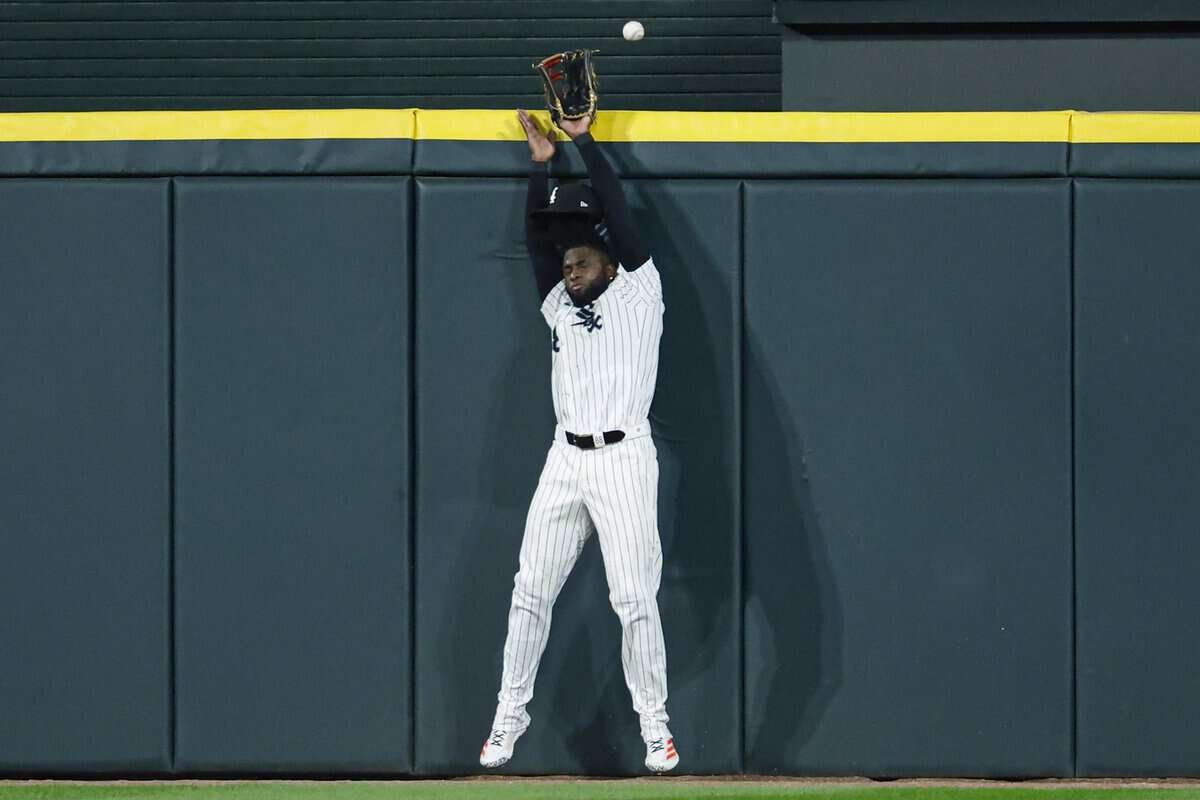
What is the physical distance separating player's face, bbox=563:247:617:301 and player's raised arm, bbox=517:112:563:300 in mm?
126

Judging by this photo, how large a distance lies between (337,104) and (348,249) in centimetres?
325

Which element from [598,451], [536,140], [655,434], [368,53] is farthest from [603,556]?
[368,53]

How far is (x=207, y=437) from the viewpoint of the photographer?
525 centimetres

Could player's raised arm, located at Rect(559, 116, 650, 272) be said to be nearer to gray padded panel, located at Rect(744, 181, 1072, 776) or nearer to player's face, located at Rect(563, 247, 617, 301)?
player's face, located at Rect(563, 247, 617, 301)

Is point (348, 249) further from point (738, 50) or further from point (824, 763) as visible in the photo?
point (738, 50)

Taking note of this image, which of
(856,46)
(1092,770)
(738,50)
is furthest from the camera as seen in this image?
(738,50)

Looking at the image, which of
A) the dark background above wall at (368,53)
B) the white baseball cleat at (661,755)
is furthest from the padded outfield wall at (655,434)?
the dark background above wall at (368,53)

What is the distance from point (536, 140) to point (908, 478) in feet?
5.63

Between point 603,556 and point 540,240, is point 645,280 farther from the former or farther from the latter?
point 603,556

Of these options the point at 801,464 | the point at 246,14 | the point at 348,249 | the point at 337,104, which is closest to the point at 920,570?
the point at 801,464

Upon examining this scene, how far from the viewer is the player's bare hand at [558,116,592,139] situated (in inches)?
197

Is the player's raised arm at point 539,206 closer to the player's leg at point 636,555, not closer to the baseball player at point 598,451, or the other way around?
the baseball player at point 598,451

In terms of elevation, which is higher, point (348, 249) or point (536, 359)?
point (348, 249)

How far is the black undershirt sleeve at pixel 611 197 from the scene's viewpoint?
4918 millimetres
